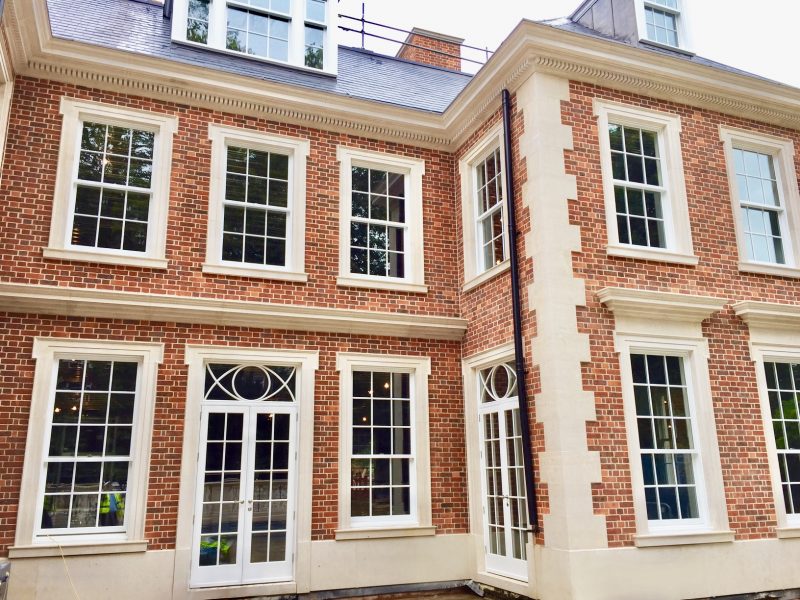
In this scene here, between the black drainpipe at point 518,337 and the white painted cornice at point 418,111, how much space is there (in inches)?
29.3

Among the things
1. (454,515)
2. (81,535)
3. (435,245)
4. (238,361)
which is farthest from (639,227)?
(81,535)

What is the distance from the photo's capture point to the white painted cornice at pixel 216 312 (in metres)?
7.65

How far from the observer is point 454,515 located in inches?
347

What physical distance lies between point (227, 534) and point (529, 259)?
4.88 m

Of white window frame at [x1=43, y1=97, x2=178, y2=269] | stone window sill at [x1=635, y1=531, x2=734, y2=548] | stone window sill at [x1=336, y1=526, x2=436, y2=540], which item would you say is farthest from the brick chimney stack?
stone window sill at [x1=635, y1=531, x2=734, y2=548]

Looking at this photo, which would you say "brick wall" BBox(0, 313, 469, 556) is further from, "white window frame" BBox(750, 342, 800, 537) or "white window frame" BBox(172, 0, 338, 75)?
"white window frame" BBox(172, 0, 338, 75)

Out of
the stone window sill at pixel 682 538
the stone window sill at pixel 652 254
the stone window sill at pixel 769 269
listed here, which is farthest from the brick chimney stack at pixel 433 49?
the stone window sill at pixel 682 538

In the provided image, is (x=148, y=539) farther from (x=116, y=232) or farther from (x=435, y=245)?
(x=435, y=245)

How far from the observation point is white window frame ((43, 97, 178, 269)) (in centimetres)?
804

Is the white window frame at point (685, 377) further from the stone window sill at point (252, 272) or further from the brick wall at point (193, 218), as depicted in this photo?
the stone window sill at point (252, 272)

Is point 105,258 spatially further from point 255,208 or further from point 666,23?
point 666,23

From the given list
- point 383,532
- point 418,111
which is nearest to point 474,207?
point 418,111

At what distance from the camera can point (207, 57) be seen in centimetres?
970

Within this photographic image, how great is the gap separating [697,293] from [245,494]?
20.0ft
